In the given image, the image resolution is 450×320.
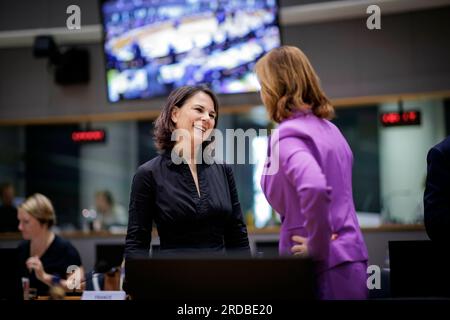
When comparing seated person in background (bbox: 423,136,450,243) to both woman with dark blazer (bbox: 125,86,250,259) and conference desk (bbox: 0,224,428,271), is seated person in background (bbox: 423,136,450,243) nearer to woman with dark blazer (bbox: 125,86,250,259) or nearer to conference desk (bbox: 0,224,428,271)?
woman with dark blazer (bbox: 125,86,250,259)

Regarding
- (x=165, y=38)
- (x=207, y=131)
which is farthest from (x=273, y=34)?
(x=207, y=131)

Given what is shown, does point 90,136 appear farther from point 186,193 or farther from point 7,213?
point 186,193

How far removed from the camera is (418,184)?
7.12 m

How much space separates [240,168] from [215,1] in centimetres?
318

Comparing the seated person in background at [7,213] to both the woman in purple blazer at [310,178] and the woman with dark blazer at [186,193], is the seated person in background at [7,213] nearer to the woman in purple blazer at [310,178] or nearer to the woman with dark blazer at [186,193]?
the woman with dark blazer at [186,193]

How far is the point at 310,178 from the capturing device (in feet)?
4.66

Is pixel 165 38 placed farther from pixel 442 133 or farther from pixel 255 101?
pixel 442 133

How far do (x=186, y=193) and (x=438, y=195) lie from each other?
79 cm

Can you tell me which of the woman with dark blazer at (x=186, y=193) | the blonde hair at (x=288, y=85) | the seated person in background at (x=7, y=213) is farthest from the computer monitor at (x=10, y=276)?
the seated person in background at (x=7, y=213)

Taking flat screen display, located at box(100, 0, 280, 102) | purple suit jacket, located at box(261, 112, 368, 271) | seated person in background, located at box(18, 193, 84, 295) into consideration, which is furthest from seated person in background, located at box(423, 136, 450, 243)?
flat screen display, located at box(100, 0, 280, 102)

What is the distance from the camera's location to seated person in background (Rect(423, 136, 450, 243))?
1802mm

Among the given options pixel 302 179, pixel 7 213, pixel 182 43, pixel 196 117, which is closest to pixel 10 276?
pixel 196 117

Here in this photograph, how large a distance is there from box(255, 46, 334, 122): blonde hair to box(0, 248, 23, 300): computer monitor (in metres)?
1.20

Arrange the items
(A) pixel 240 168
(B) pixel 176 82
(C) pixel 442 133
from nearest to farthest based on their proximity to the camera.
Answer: (B) pixel 176 82
(C) pixel 442 133
(A) pixel 240 168
